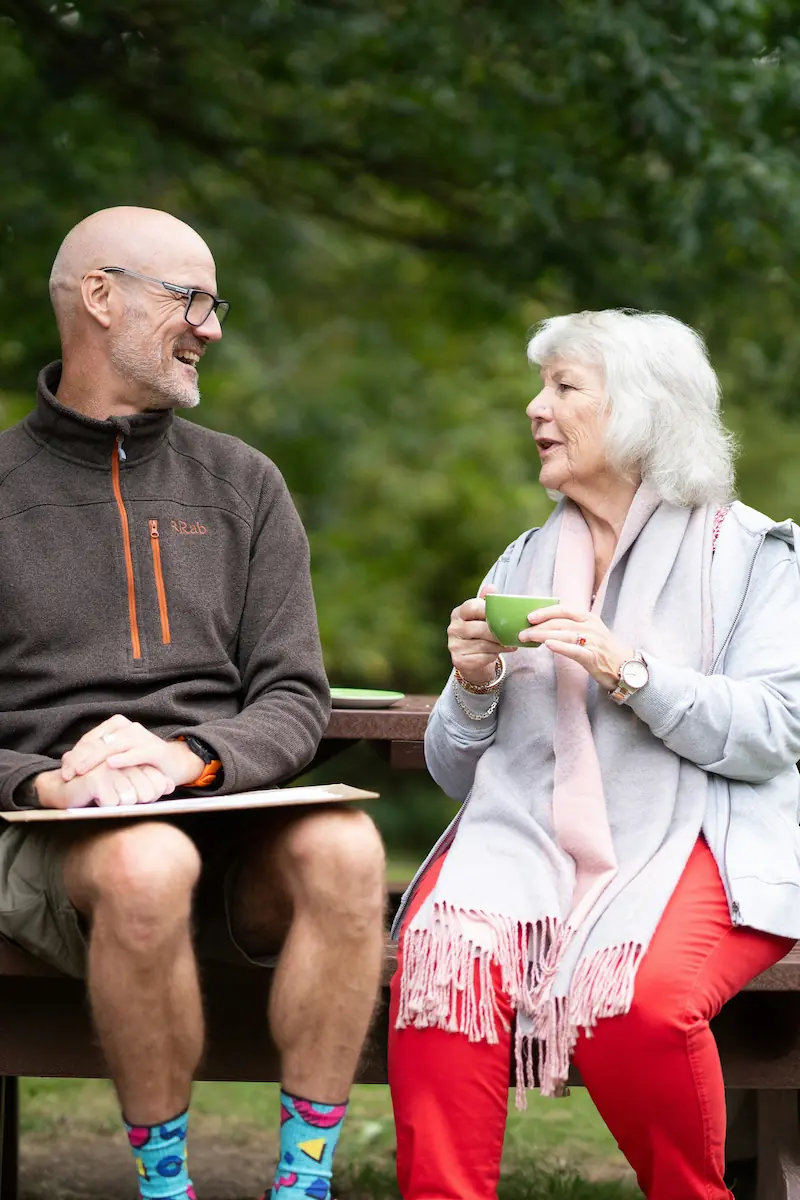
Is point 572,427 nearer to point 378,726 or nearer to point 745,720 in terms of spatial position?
point 745,720

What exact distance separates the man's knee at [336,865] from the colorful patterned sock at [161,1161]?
39 cm

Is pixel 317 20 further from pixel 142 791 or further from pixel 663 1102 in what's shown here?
pixel 663 1102

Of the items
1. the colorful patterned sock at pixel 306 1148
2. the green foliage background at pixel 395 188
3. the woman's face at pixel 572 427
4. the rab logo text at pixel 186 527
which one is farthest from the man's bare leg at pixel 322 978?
the green foliage background at pixel 395 188

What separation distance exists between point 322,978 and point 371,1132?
1626mm

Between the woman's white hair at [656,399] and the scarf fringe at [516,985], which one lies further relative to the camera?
the woman's white hair at [656,399]

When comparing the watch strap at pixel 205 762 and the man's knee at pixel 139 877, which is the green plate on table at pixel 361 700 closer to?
the watch strap at pixel 205 762

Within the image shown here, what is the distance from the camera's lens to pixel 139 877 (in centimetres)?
240

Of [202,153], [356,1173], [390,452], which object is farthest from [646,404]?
[390,452]

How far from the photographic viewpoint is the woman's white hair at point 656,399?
2.90 meters

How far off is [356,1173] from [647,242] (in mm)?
3716

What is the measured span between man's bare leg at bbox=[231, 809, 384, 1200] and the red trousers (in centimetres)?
13

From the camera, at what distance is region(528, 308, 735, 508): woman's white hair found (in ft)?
9.52

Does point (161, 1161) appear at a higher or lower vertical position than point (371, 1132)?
higher

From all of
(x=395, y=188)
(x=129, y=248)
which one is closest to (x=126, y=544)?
(x=129, y=248)
